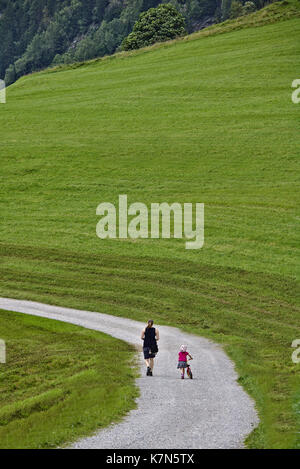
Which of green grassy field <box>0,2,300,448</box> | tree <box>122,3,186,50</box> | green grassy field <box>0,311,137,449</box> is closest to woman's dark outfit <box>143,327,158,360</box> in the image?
green grassy field <box>0,311,137,449</box>

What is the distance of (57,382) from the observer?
31.3m

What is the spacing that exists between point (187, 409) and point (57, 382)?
7.13 m

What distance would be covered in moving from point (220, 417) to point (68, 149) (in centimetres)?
6635

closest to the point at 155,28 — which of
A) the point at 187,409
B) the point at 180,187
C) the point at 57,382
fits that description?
the point at 180,187

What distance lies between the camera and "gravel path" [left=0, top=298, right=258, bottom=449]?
74.0ft

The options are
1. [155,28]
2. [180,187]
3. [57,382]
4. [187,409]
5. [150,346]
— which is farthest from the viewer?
[155,28]

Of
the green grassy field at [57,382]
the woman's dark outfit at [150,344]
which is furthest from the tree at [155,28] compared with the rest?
the woman's dark outfit at [150,344]

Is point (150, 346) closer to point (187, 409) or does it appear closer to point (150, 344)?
point (150, 344)

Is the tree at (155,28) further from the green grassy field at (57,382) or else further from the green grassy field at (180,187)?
the green grassy field at (57,382)

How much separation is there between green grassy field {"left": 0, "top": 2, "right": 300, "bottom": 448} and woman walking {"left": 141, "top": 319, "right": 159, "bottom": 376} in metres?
4.52

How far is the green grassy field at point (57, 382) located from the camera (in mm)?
24406

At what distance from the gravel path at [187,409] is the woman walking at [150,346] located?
0.61 meters

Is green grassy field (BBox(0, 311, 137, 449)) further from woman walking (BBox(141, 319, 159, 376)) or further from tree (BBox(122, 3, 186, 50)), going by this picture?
tree (BBox(122, 3, 186, 50))

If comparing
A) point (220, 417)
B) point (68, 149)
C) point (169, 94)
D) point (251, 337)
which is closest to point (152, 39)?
point (169, 94)
